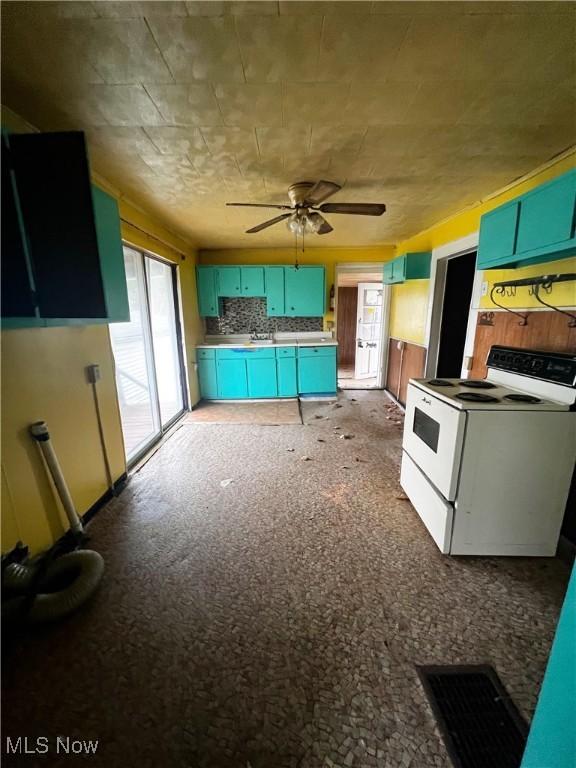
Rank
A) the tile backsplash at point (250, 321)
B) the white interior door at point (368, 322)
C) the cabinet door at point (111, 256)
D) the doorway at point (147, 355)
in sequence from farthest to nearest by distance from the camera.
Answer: the white interior door at point (368, 322) < the tile backsplash at point (250, 321) < the doorway at point (147, 355) < the cabinet door at point (111, 256)

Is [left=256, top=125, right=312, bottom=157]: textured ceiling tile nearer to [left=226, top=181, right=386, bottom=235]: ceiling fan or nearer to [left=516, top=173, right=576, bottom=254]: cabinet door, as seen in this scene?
[left=226, top=181, right=386, bottom=235]: ceiling fan

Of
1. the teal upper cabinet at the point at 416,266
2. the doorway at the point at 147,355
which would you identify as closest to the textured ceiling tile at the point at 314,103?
the doorway at the point at 147,355

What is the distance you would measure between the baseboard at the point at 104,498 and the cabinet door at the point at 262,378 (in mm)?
2500

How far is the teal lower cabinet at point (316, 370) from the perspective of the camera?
4.73 m

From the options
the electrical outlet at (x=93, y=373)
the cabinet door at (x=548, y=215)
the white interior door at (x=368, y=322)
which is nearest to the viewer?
the cabinet door at (x=548, y=215)

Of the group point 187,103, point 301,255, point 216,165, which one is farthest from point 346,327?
point 187,103

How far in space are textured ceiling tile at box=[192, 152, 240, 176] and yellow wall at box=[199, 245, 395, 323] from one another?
9.12 ft

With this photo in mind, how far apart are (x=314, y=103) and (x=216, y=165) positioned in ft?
2.98

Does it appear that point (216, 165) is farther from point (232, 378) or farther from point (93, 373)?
point (232, 378)

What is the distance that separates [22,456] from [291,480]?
5.93 feet

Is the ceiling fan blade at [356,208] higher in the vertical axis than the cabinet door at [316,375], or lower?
higher

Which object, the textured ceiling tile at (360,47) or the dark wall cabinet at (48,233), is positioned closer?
the textured ceiling tile at (360,47)

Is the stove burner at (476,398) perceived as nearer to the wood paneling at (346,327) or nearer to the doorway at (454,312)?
the doorway at (454,312)

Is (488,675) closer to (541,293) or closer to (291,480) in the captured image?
(291,480)
